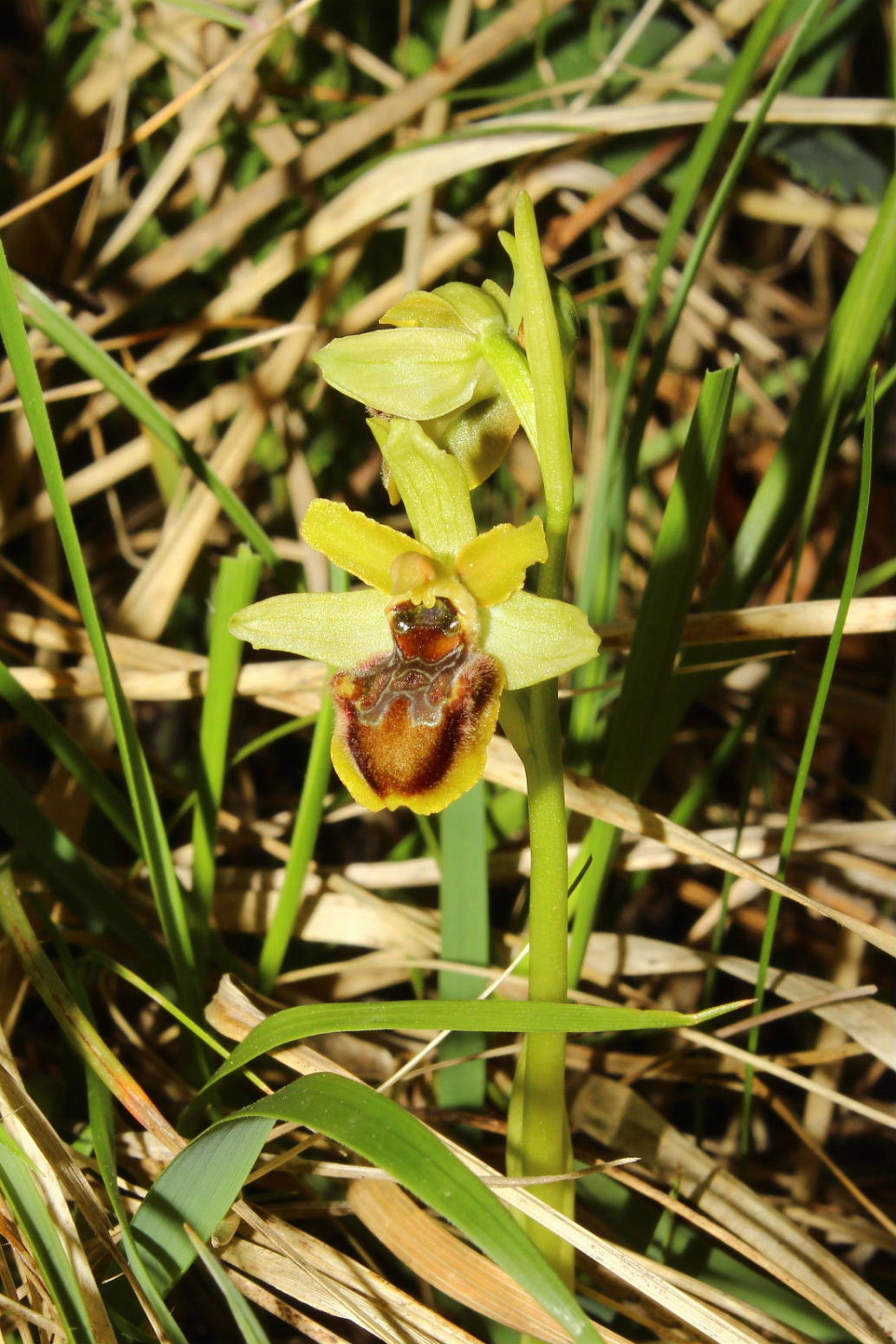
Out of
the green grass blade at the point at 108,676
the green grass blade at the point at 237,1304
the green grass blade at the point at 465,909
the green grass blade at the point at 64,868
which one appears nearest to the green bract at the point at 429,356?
the green grass blade at the point at 108,676

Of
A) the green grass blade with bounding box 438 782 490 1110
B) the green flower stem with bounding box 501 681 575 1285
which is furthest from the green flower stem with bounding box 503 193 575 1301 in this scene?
the green grass blade with bounding box 438 782 490 1110

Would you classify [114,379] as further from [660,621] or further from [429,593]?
[660,621]

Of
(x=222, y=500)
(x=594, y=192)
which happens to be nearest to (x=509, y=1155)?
(x=222, y=500)

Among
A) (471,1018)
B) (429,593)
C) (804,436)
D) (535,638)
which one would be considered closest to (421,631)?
(429,593)

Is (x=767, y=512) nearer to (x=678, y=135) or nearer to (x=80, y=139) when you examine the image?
(x=678, y=135)

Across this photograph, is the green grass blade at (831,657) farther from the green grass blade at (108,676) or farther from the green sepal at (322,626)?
the green grass blade at (108,676)

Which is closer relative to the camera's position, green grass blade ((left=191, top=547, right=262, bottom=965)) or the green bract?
the green bract

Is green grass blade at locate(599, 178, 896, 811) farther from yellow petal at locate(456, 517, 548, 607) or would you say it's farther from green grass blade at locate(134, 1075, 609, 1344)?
green grass blade at locate(134, 1075, 609, 1344)
